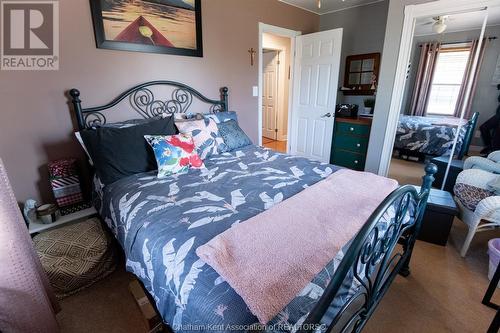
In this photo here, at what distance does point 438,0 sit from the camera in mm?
2379

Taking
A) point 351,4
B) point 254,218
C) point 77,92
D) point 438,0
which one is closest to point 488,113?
point 438,0

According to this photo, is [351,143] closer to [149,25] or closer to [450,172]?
[450,172]

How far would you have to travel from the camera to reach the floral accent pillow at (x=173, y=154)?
5.83 ft

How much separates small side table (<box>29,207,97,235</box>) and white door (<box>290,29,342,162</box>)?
3.12 m

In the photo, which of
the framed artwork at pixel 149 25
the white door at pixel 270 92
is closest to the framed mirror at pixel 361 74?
the white door at pixel 270 92

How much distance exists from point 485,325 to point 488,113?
3393 millimetres

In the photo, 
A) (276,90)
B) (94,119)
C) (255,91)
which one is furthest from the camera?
(276,90)

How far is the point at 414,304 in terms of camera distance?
4.99 ft

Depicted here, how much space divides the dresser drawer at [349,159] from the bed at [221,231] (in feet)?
5.83

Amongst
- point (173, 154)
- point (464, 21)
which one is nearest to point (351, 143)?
point (464, 21)

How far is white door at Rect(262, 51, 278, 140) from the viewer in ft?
17.0

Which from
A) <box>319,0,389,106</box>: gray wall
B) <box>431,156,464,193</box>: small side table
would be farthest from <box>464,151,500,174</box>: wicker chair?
<box>319,0,389,106</box>: gray wall

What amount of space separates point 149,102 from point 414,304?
9.09ft

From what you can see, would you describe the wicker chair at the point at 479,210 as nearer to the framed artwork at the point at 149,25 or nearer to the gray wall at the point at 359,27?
the gray wall at the point at 359,27
